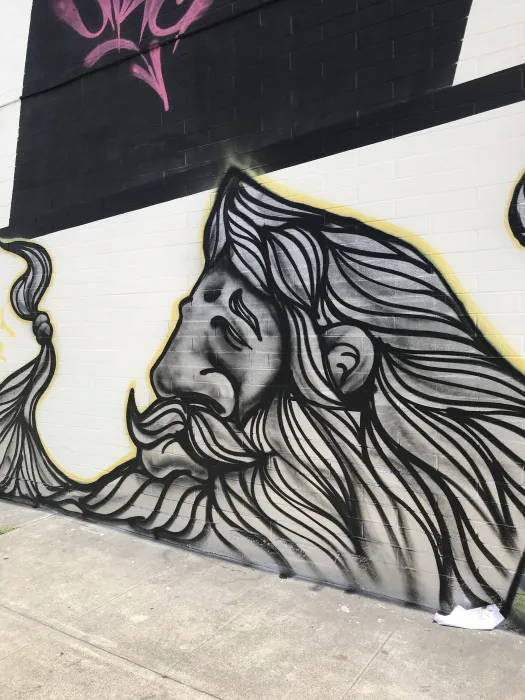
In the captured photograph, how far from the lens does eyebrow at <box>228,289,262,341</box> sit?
393 centimetres

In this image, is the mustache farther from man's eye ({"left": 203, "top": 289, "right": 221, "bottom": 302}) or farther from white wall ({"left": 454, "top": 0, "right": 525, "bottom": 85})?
white wall ({"left": 454, "top": 0, "right": 525, "bottom": 85})

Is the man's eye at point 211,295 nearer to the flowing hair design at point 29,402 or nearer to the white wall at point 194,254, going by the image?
the white wall at point 194,254

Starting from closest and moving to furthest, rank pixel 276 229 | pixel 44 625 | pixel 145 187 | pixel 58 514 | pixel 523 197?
pixel 523 197 < pixel 44 625 < pixel 276 229 < pixel 145 187 < pixel 58 514

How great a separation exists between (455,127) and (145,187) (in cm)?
237

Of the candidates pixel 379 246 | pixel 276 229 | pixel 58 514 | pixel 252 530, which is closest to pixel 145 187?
pixel 276 229

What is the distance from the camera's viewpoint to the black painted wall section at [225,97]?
10.9ft

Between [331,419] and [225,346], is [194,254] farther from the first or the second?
[331,419]

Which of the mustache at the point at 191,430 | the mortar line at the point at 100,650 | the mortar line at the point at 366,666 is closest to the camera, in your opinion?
the mortar line at the point at 366,666

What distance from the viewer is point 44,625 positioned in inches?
131

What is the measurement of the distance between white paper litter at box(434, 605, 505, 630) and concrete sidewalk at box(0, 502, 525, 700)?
46 mm

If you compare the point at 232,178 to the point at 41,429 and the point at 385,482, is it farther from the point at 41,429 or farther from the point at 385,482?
the point at 41,429

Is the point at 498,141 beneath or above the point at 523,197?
above

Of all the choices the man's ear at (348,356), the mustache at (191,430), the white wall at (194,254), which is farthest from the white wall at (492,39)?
the mustache at (191,430)

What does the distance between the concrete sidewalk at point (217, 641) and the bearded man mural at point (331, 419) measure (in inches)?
11.3
